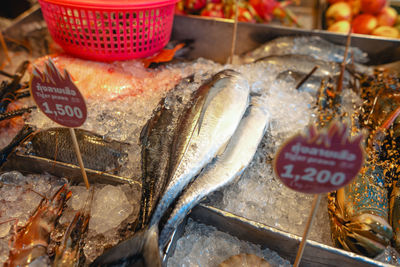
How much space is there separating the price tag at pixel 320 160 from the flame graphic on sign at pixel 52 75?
98cm

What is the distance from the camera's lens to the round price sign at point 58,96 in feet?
4.11

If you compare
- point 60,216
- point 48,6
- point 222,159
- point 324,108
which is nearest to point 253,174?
point 222,159

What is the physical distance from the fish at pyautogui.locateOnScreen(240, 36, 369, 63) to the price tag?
7.24ft

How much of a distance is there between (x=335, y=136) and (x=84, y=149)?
4.74 feet

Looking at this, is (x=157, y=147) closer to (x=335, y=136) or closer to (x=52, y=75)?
(x=52, y=75)

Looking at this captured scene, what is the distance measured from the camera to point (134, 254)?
3.84ft

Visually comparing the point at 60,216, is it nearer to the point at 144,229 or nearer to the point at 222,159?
the point at 144,229

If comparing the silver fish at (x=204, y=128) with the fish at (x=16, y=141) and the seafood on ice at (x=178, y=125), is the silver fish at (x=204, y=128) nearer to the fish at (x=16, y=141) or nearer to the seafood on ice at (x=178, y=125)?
the seafood on ice at (x=178, y=125)

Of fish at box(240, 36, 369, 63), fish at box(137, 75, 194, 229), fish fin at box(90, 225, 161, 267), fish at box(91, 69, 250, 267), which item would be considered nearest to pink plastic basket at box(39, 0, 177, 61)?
fish at box(137, 75, 194, 229)

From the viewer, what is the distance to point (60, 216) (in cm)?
149

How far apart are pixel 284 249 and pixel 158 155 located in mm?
866

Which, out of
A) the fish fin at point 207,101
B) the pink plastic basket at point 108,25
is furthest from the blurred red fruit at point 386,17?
the fish fin at point 207,101

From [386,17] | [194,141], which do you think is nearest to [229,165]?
[194,141]

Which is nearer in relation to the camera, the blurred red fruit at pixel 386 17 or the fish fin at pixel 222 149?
the fish fin at pixel 222 149
